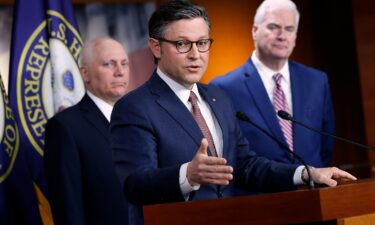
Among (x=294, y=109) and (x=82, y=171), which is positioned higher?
(x=294, y=109)

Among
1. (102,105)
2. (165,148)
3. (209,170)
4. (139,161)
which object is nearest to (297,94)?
(102,105)

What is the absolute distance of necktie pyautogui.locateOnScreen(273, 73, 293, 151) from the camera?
175 inches

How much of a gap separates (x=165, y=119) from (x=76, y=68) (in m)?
2.18

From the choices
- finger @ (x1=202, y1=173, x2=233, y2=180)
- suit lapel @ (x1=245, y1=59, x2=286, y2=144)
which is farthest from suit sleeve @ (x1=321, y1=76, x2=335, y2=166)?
finger @ (x1=202, y1=173, x2=233, y2=180)

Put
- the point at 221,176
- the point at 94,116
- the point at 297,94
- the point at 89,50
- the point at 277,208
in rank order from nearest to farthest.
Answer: the point at 277,208 → the point at 221,176 → the point at 94,116 → the point at 297,94 → the point at 89,50

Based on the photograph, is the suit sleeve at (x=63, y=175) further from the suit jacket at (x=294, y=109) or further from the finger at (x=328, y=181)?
the finger at (x=328, y=181)

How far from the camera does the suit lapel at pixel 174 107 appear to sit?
302cm

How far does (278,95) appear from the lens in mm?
4520

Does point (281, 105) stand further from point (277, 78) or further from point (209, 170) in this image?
point (209, 170)

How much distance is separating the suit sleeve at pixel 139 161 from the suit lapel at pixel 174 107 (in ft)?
0.35

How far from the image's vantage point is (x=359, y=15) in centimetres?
598

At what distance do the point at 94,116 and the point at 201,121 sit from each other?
1451 millimetres

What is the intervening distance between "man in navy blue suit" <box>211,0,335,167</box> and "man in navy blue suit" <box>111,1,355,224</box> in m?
1.12

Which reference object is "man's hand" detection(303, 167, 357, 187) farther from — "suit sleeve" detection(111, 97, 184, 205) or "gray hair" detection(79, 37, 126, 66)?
"gray hair" detection(79, 37, 126, 66)
